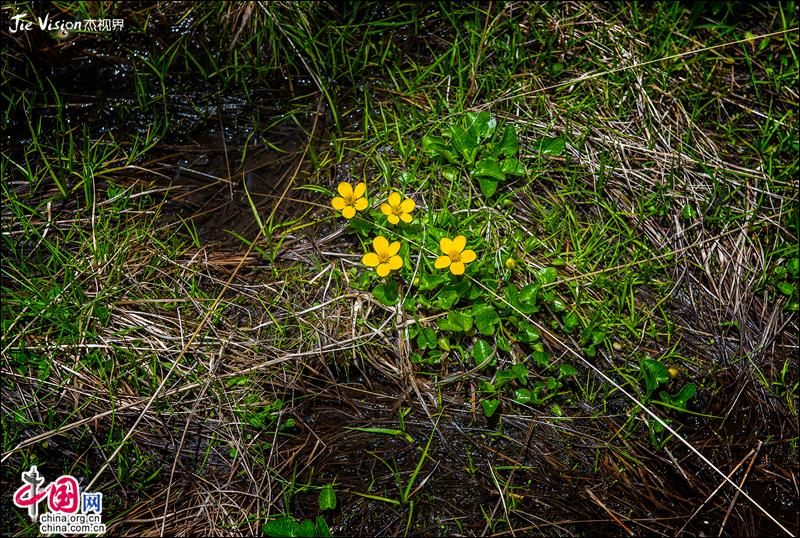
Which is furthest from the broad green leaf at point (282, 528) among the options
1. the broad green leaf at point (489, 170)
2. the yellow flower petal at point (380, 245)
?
the broad green leaf at point (489, 170)

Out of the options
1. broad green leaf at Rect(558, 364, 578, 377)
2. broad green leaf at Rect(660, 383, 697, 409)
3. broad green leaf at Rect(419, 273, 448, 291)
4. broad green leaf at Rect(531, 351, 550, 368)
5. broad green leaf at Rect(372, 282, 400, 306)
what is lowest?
broad green leaf at Rect(660, 383, 697, 409)

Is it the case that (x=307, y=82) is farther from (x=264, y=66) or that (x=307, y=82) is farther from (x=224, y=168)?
(x=224, y=168)

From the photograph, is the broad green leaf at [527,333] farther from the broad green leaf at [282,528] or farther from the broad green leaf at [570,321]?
the broad green leaf at [282,528]

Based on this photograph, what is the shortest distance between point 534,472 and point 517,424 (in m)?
0.17

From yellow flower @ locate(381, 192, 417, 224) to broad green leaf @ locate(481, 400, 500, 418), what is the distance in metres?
0.71

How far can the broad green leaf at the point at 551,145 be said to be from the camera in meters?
2.25

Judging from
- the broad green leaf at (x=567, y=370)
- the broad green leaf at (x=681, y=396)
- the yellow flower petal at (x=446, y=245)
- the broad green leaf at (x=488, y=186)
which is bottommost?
the broad green leaf at (x=681, y=396)

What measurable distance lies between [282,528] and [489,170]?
4.84 ft

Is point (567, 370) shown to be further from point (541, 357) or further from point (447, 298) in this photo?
point (447, 298)

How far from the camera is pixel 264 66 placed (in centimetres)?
240

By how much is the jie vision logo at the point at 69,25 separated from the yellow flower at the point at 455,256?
174 centimetres

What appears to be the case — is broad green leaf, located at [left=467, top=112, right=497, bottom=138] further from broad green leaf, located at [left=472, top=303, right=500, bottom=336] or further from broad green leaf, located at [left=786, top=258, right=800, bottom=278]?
broad green leaf, located at [left=786, top=258, right=800, bottom=278]

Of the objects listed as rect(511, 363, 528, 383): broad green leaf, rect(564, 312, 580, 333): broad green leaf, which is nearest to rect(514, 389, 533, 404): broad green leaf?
rect(511, 363, 528, 383): broad green leaf

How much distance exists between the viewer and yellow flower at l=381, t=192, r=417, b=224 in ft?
6.59
